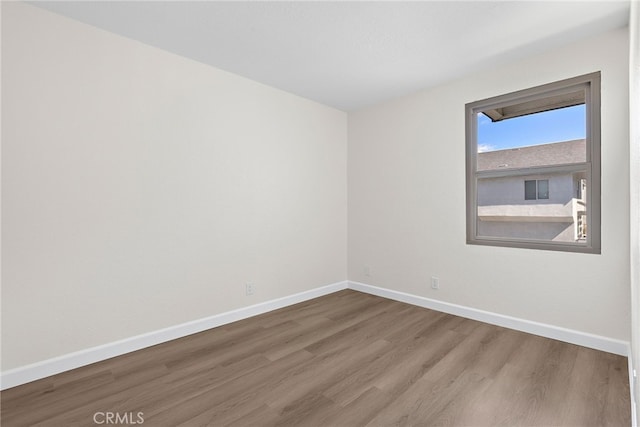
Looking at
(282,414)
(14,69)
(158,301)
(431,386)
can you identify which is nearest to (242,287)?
(158,301)

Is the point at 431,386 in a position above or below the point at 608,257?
below

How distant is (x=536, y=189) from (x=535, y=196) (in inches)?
2.8

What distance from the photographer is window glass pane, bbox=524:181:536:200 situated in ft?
9.99

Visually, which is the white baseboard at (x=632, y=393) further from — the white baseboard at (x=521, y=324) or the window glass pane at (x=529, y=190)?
the window glass pane at (x=529, y=190)

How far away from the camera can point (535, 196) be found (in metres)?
3.04

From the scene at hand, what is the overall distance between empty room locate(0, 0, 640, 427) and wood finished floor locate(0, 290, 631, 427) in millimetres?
18

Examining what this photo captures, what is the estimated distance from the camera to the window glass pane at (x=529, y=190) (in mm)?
3045

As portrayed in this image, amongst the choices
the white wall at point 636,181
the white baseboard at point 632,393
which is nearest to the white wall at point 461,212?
the white baseboard at point 632,393

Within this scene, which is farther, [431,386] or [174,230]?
[174,230]

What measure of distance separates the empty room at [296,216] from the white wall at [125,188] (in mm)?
16

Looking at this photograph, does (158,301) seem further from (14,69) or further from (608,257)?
(608,257)

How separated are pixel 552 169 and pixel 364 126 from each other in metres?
2.21

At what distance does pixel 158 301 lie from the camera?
8.43 ft

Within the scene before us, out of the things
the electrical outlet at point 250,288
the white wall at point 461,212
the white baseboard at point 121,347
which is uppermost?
the white wall at point 461,212
